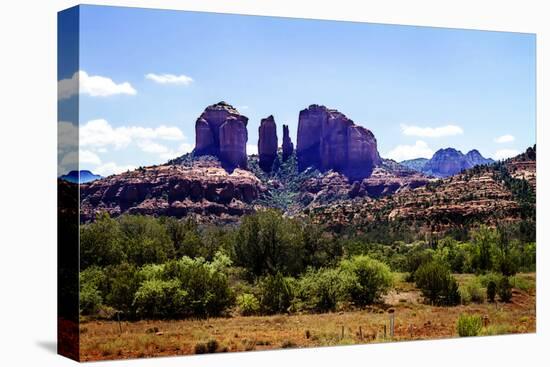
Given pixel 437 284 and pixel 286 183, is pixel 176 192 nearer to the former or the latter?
pixel 286 183

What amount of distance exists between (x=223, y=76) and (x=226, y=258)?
11.7ft

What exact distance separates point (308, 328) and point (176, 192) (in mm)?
3757

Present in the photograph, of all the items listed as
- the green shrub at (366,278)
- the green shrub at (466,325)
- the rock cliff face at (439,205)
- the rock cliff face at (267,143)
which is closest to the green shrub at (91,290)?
the rock cliff face at (267,143)

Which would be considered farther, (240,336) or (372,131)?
(372,131)

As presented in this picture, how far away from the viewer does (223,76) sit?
19422 mm

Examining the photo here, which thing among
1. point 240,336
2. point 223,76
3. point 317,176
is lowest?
point 240,336

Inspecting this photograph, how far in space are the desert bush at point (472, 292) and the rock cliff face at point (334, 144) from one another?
10.9 ft

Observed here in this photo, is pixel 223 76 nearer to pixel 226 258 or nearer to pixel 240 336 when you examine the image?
pixel 226 258

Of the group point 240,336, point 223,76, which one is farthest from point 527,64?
point 240,336

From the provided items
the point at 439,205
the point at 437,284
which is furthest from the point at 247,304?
the point at 439,205

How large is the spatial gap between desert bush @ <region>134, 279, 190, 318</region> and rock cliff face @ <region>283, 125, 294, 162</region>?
3.48m

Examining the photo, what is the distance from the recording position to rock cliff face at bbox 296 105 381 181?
2009 cm

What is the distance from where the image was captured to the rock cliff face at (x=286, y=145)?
64.7 ft

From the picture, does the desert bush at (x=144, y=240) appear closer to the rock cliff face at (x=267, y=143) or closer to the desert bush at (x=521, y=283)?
the rock cliff face at (x=267, y=143)
